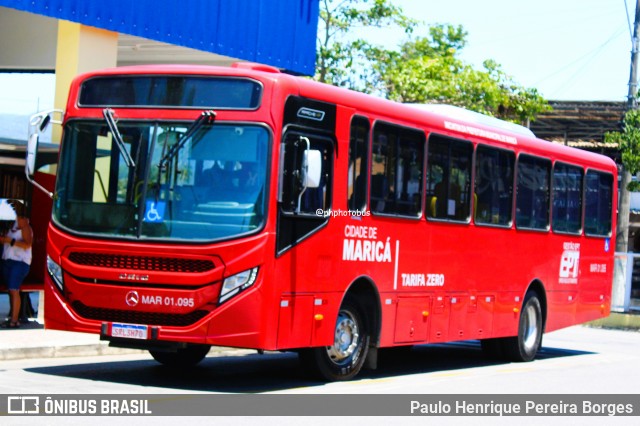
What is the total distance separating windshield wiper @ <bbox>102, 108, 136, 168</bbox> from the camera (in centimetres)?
1219

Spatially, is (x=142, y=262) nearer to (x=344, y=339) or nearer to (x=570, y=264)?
(x=344, y=339)

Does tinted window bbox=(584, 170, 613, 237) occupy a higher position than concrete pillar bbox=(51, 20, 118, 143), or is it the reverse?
concrete pillar bbox=(51, 20, 118, 143)

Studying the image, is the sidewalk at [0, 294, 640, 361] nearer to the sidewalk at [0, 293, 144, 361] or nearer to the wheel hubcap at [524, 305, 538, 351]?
the sidewalk at [0, 293, 144, 361]

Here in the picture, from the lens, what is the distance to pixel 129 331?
11.9m

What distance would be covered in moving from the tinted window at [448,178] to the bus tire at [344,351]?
209cm

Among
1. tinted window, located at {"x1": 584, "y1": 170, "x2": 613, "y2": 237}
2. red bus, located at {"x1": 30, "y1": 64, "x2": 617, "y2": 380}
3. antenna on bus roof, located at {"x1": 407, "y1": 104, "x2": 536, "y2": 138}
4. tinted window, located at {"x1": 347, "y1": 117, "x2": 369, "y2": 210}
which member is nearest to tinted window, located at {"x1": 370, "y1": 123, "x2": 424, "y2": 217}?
red bus, located at {"x1": 30, "y1": 64, "x2": 617, "y2": 380}

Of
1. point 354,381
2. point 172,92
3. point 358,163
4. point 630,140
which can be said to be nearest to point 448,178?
point 358,163

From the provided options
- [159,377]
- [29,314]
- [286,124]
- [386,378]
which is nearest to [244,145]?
[286,124]

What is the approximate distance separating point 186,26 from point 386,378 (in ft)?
28.7

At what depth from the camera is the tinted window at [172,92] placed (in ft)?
39.5

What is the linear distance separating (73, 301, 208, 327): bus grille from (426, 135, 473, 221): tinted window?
441 cm

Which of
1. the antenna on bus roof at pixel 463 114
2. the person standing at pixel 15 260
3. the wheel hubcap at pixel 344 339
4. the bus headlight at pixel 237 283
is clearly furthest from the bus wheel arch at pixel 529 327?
the bus headlight at pixel 237 283

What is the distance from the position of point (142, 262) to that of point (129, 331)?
694 mm

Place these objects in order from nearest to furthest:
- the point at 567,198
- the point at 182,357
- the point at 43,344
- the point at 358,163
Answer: the point at 358,163 → the point at 182,357 → the point at 43,344 → the point at 567,198
